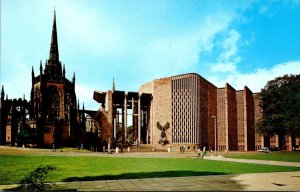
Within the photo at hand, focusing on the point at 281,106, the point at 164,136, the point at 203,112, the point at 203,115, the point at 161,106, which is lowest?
the point at 164,136

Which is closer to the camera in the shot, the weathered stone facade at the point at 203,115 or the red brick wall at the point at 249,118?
the weathered stone facade at the point at 203,115

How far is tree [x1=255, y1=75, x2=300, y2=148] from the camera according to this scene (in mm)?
50250

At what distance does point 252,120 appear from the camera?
7494 cm

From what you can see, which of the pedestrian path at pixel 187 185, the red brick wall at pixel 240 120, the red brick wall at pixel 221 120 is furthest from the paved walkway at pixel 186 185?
the red brick wall at pixel 240 120

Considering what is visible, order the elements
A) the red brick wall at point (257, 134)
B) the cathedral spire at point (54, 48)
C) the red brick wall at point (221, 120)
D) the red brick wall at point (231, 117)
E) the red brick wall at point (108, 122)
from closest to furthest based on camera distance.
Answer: the red brick wall at point (231, 117) < the red brick wall at point (221, 120) < the red brick wall at point (257, 134) < the red brick wall at point (108, 122) < the cathedral spire at point (54, 48)

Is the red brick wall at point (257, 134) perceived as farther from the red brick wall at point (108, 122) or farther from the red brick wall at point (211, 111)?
the red brick wall at point (108, 122)

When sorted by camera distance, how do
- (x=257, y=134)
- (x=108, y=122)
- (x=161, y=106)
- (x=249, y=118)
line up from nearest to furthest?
(x=249, y=118), (x=257, y=134), (x=108, y=122), (x=161, y=106)

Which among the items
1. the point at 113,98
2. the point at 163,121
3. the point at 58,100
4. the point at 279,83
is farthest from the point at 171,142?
the point at 58,100

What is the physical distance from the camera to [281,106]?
56531 millimetres

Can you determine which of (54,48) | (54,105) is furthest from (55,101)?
(54,48)

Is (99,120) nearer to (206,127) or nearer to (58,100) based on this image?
(58,100)

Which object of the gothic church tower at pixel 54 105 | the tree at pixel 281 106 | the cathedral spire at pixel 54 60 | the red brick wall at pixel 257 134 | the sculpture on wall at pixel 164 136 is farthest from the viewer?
the cathedral spire at pixel 54 60

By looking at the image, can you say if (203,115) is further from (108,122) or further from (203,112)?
(108,122)

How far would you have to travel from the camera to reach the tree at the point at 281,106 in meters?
50.2
